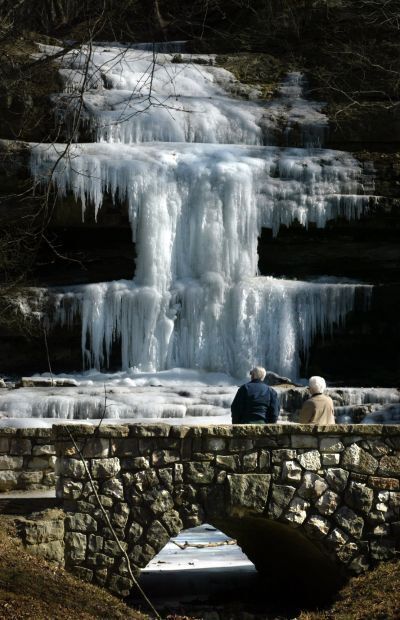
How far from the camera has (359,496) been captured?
999cm

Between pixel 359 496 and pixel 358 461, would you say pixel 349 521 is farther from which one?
pixel 358 461

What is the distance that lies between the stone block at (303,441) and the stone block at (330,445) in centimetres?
8

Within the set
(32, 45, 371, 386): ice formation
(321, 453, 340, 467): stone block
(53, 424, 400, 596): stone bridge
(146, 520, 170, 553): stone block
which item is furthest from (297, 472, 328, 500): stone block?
(32, 45, 371, 386): ice formation

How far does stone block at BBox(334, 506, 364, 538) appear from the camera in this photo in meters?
10.0

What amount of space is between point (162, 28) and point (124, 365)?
11.6 metres

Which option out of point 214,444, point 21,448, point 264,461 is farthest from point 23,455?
point 264,461

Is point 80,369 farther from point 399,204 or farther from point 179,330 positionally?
point 399,204

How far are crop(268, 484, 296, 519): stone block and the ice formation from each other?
8.74 m

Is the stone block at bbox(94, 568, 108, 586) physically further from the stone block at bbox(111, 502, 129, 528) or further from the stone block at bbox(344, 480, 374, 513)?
the stone block at bbox(344, 480, 374, 513)

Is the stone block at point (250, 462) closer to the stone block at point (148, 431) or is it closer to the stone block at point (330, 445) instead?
the stone block at point (330, 445)

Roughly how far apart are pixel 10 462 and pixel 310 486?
370 cm

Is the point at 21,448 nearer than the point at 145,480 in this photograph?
No

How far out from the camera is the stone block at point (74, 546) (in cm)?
972

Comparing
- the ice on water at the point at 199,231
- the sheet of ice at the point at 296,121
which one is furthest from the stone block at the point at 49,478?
the sheet of ice at the point at 296,121
